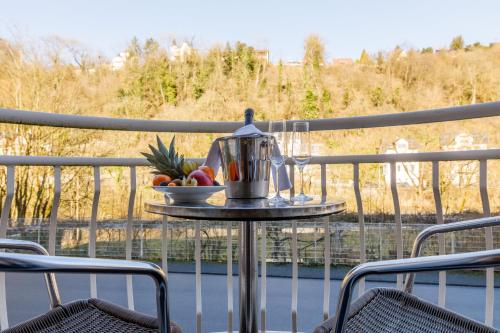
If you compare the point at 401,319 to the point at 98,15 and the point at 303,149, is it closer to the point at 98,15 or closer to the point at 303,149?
the point at 303,149

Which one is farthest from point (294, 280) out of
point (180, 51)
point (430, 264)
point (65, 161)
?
point (180, 51)

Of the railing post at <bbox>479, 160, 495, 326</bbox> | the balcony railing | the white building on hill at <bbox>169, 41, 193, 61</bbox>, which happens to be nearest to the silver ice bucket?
the balcony railing

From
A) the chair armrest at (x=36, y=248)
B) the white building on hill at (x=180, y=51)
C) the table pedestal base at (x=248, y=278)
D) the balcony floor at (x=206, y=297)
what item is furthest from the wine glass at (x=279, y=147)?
the white building on hill at (x=180, y=51)

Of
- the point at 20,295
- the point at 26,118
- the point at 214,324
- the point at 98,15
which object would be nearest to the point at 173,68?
the point at 98,15

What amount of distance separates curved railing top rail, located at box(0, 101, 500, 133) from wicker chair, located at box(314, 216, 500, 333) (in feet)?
1.65

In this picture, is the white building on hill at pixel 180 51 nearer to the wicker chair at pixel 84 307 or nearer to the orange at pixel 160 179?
the orange at pixel 160 179

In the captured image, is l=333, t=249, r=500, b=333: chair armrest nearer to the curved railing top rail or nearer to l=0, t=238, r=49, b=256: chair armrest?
l=0, t=238, r=49, b=256: chair armrest

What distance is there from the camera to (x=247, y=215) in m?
1.04

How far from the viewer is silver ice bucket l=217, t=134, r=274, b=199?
1.37 m

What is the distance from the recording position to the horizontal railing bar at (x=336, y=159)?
1.47 m

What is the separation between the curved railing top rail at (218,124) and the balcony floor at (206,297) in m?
4.79

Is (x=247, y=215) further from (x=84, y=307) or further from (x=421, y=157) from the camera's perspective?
(x=421, y=157)

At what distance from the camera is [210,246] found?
10.7 m

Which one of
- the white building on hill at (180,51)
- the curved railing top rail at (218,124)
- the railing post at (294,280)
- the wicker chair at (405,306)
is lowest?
the railing post at (294,280)
